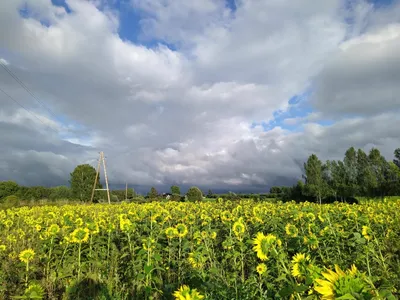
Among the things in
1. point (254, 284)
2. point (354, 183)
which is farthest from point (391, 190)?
point (254, 284)

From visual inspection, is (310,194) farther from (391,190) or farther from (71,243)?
(71,243)

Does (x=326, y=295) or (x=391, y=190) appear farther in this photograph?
(x=391, y=190)

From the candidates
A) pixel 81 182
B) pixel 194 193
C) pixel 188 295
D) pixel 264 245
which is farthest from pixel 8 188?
pixel 188 295

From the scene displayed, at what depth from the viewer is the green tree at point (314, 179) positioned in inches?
2169

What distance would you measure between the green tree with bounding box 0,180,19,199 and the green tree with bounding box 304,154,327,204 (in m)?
53.8

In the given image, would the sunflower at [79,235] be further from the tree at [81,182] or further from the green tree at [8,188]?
the green tree at [8,188]

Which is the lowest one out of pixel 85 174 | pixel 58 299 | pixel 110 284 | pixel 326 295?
pixel 58 299

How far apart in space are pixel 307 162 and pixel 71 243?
60.3 metres

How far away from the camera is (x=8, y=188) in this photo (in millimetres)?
44781

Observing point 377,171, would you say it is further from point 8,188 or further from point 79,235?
point 8,188

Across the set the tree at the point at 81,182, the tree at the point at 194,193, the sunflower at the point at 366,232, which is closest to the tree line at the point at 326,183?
the tree at the point at 81,182

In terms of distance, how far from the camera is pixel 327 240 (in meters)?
5.29

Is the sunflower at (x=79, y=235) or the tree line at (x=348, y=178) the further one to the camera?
the tree line at (x=348, y=178)

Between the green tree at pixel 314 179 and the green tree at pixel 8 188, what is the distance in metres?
53.8
